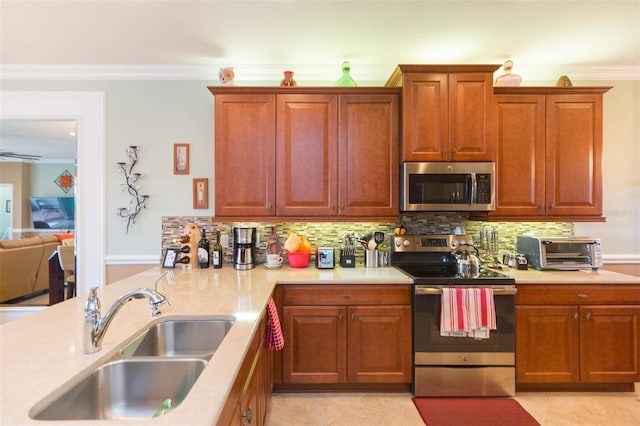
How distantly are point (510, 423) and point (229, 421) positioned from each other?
1.99 meters

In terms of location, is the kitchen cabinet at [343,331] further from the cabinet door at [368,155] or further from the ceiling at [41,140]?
the ceiling at [41,140]

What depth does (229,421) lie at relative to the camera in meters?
0.98

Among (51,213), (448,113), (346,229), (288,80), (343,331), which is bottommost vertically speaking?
(343,331)

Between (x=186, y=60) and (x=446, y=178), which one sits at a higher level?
(x=186, y=60)

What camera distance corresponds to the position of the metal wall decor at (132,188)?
2900mm

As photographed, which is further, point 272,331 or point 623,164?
point 623,164

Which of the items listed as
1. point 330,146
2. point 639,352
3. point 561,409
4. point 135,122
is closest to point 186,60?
point 135,122

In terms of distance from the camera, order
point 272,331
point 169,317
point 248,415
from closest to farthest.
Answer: point 248,415 → point 169,317 → point 272,331

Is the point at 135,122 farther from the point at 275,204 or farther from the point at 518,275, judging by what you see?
the point at 518,275

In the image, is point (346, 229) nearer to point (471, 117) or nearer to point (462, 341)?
point (462, 341)

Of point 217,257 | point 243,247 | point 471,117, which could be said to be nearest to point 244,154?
point 243,247

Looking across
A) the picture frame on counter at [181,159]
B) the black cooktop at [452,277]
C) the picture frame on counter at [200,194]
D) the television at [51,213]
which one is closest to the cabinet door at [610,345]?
the black cooktop at [452,277]

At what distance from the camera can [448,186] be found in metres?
2.53

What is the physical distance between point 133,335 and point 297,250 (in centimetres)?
153
